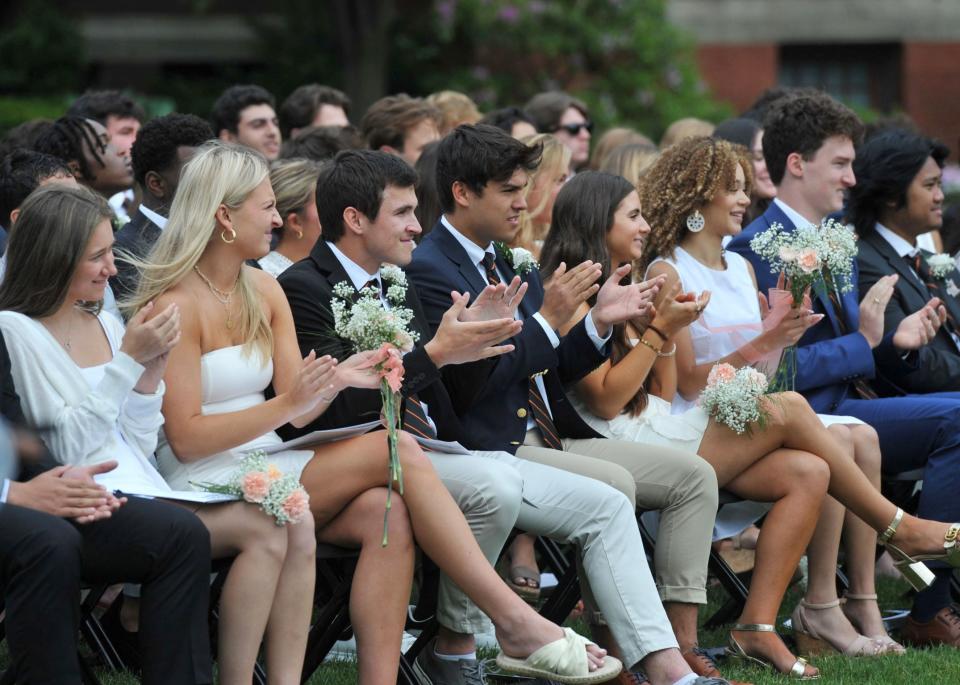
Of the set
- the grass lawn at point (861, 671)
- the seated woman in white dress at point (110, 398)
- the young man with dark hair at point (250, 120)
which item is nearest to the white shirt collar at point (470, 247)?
the seated woman in white dress at point (110, 398)

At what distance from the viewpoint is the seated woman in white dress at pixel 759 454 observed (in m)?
5.71

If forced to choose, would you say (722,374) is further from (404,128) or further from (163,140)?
(404,128)

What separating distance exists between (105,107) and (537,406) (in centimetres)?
323

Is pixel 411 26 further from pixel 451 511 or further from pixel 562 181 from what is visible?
pixel 451 511

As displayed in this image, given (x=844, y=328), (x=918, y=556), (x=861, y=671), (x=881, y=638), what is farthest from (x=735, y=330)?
(x=861, y=671)

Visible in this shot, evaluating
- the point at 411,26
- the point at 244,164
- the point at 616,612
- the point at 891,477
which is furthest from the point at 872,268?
the point at 411,26

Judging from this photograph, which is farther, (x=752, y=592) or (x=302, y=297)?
(x=752, y=592)

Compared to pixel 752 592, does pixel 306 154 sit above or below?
above

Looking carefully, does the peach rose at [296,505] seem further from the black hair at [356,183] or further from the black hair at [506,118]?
the black hair at [506,118]

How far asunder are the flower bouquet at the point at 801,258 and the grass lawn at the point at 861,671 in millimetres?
1110

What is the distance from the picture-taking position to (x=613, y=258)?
20.8 ft

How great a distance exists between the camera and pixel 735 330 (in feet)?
20.7

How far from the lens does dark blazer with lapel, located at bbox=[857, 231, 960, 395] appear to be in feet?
22.5

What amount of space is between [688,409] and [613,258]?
0.72 m
